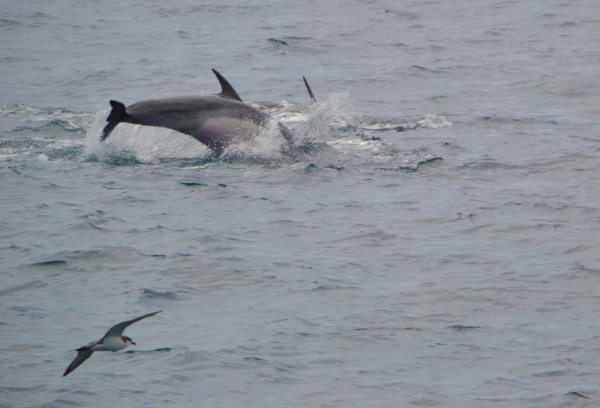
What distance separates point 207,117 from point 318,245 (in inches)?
141

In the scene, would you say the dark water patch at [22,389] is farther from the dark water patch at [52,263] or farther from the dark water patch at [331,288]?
the dark water patch at [331,288]

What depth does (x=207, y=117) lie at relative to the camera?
14.2 m

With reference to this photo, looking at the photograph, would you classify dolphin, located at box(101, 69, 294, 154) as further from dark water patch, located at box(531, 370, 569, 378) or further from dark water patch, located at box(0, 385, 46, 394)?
dark water patch, located at box(531, 370, 569, 378)

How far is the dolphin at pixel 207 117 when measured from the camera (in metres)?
13.8

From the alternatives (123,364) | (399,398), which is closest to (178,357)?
(123,364)

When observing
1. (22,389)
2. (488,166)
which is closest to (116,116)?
(488,166)

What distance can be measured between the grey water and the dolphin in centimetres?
29

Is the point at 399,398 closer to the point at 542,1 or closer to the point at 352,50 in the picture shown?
the point at 352,50

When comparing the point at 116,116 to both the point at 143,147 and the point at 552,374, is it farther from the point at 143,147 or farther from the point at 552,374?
the point at 552,374

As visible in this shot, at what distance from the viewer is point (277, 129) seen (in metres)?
14.6

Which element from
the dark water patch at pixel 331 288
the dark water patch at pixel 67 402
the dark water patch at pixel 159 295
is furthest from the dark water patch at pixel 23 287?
the dark water patch at pixel 331 288

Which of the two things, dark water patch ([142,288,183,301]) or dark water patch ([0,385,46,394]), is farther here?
dark water patch ([142,288,183,301])

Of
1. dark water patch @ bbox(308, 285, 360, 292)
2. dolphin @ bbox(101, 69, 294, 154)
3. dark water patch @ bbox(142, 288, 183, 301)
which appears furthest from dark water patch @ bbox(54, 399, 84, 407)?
dolphin @ bbox(101, 69, 294, 154)

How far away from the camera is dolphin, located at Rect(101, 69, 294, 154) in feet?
45.3
